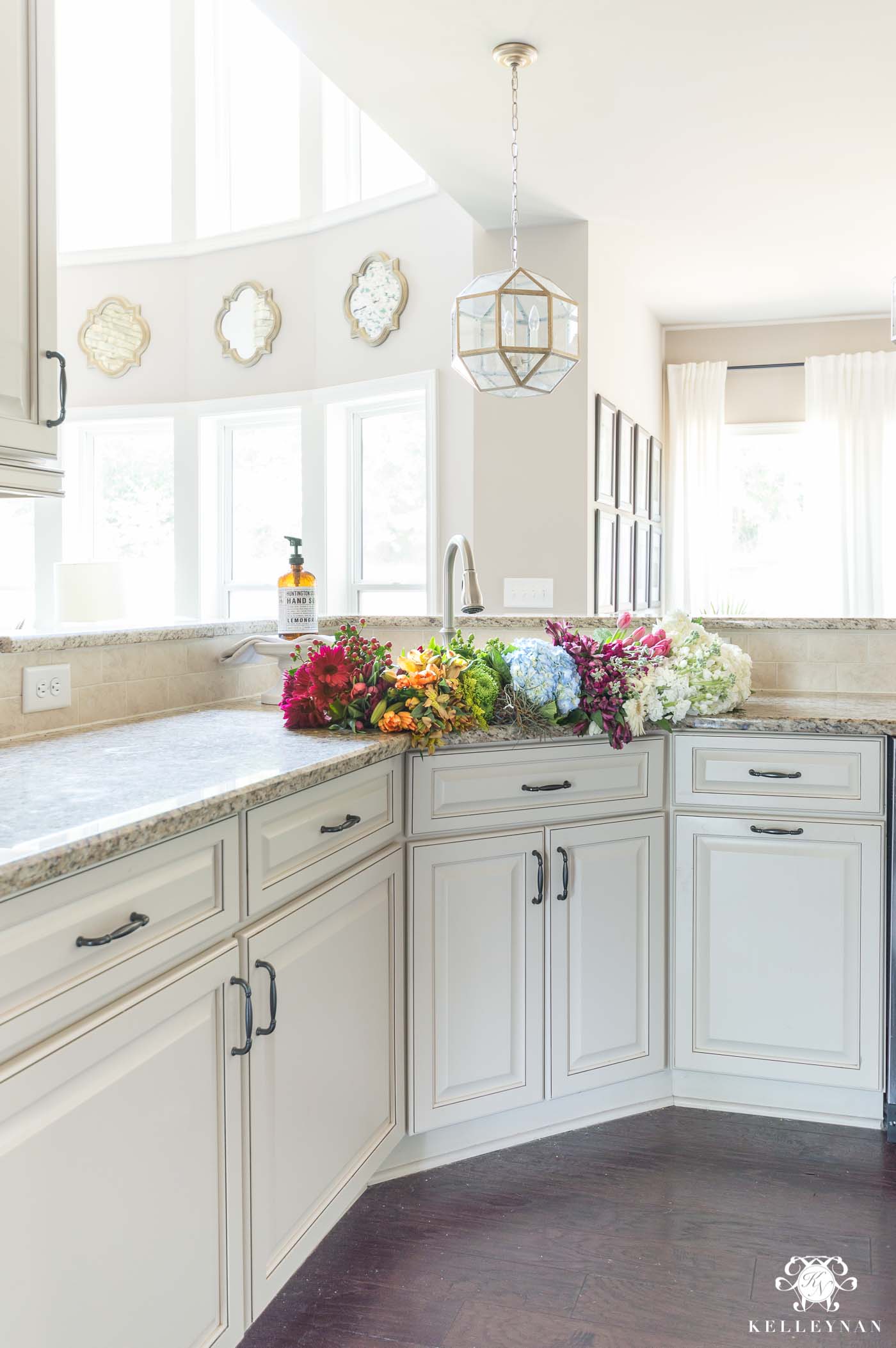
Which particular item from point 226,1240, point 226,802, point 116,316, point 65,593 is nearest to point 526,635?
point 226,802

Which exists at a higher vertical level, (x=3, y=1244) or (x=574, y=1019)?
(x=3, y=1244)

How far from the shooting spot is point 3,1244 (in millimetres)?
1037

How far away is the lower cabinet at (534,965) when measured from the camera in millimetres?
2072

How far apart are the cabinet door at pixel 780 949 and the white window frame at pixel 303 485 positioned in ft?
7.97

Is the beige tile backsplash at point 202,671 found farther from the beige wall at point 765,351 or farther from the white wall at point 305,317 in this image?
the beige wall at point 765,351

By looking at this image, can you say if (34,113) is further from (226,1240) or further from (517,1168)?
(517,1168)

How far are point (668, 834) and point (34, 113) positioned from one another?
1862 mm

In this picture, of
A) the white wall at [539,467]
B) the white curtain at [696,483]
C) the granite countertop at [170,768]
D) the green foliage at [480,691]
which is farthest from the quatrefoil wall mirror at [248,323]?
the green foliage at [480,691]

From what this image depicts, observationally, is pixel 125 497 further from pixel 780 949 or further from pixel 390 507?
pixel 780 949

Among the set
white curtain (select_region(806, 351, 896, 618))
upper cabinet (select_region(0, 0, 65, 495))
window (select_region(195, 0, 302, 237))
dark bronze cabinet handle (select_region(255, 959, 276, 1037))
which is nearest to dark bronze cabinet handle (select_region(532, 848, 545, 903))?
dark bronze cabinet handle (select_region(255, 959, 276, 1037))

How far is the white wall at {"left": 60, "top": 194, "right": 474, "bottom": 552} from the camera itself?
14.3ft

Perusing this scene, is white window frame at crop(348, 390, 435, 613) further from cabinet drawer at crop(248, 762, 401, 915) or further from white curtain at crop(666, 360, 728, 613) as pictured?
cabinet drawer at crop(248, 762, 401, 915)

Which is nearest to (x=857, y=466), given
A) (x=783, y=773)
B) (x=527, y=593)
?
(x=527, y=593)

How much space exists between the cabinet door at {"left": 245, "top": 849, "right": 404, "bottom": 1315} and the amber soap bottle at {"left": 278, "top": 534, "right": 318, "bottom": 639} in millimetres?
801
